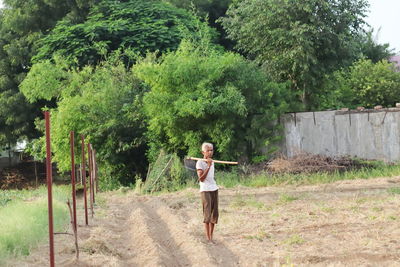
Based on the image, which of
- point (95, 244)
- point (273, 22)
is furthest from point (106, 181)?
point (95, 244)

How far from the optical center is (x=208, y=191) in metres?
8.07

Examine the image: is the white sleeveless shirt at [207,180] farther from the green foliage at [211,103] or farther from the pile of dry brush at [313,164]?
the green foliage at [211,103]

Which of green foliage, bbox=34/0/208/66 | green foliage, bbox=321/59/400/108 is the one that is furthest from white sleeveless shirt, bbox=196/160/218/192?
green foliage, bbox=321/59/400/108

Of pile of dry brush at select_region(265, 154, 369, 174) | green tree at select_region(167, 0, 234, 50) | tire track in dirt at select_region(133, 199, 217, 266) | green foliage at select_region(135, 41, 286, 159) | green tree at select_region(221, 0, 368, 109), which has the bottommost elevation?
tire track in dirt at select_region(133, 199, 217, 266)

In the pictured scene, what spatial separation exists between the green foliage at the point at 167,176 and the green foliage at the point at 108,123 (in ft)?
6.91

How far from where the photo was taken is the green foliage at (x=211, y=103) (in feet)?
55.4

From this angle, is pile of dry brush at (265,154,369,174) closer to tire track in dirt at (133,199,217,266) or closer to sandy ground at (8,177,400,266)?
sandy ground at (8,177,400,266)

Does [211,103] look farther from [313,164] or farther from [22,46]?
[22,46]

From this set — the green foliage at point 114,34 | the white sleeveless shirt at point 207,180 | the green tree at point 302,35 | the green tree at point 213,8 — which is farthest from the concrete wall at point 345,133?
the green tree at point 213,8

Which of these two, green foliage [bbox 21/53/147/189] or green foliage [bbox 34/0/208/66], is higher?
green foliage [bbox 34/0/208/66]

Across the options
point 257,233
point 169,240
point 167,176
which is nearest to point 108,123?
point 167,176

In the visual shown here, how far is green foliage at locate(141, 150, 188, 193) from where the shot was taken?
16766mm

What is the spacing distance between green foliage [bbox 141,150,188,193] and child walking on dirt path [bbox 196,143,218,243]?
856cm

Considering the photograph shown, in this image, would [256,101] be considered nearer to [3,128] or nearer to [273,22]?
[273,22]
